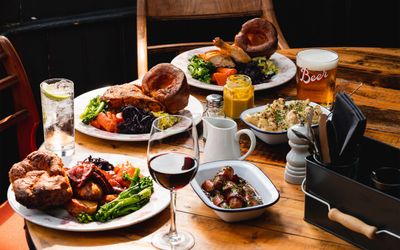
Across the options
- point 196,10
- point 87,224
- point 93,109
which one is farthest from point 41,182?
point 196,10

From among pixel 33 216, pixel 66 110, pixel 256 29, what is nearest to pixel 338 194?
pixel 33 216

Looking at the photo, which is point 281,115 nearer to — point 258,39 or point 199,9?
point 258,39

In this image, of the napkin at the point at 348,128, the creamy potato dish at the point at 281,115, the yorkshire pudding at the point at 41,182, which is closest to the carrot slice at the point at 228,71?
the creamy potato dish at the point at 281,115

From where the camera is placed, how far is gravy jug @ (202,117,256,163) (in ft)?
6.10

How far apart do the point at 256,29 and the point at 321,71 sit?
0.60 metres

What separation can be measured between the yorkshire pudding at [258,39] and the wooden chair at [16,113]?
34.5 inches

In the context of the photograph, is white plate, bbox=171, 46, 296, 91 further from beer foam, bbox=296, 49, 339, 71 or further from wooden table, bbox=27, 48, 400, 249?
wooden table, bbox=27, 48, 400, 249

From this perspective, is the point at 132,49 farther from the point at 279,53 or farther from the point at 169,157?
the point at 169,157

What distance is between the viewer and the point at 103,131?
2.11 m

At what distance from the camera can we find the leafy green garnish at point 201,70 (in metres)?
2.56

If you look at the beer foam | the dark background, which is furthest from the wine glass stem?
the dark background

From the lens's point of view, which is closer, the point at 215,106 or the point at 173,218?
the point at 173,218

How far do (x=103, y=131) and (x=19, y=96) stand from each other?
0.64 meters

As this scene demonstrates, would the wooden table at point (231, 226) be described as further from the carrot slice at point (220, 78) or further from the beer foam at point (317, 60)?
the carrot slice at point (220, 78)
